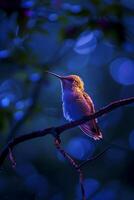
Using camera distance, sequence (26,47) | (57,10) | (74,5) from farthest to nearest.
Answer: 1. (26,47)
2. (74,5)
3. (57,10)

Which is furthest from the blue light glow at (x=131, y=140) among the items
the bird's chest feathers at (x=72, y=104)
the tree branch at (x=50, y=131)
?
the tree branch at (x=50, y=131)

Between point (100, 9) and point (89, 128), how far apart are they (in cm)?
138

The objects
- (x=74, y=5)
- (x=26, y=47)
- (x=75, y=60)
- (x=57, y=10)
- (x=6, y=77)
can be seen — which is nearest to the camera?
(x=57, y=10)

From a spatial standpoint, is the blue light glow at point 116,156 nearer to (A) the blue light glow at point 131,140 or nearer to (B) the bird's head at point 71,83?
(A) the blue light glow at point 131,140

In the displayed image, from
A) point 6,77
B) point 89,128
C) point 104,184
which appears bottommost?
point 104,184

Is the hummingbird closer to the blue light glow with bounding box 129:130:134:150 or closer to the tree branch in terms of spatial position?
the tree branch

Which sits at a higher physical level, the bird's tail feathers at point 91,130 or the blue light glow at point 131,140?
the bird's tail feathers at point 91,130

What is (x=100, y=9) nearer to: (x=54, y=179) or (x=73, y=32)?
(x=73, y=32)

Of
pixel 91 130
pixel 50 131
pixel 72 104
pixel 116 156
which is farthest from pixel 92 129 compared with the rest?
pixel 116 156

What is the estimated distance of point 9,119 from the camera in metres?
4.96

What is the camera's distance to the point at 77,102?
4.16m

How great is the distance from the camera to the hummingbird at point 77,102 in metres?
3.78

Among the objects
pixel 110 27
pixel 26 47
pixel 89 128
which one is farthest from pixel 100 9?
pixel 89 128

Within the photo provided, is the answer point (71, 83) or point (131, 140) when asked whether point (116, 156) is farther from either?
point (71, 83)
